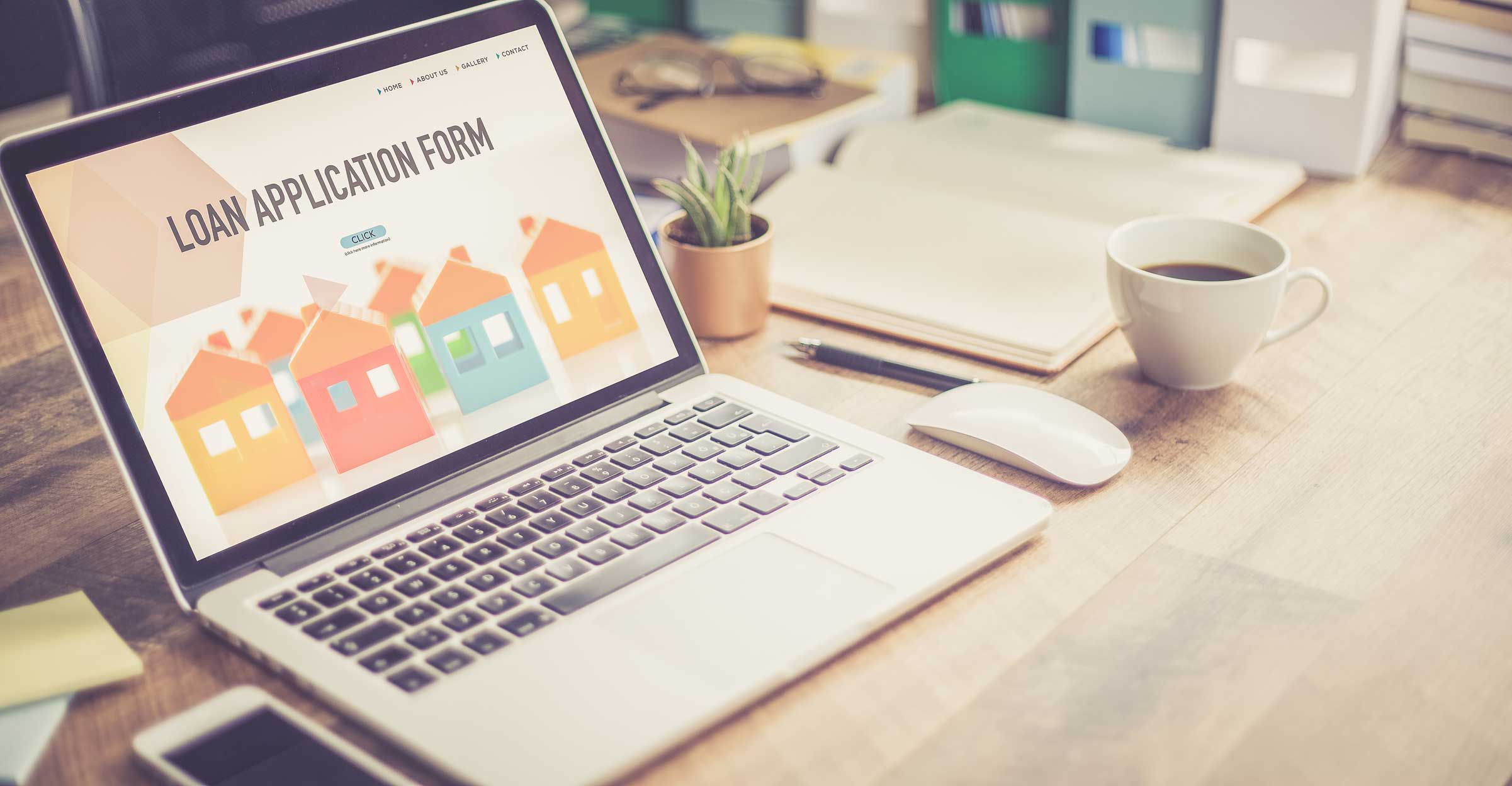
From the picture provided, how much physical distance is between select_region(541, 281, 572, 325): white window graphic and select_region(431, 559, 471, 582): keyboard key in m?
0.22

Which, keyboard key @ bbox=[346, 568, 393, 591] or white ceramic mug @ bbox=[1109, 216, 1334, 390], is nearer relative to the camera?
keyboard key @ bbox=[346, 568, 393, 591]

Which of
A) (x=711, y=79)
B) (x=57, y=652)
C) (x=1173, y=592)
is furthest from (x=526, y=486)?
(x=711, y=79)

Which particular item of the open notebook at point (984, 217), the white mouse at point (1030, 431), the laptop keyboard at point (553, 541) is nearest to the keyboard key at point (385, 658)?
the laptop keyboard at point (553, 541)

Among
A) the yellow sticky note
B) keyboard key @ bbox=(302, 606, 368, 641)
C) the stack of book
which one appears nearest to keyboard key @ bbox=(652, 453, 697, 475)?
keyboard key @ bbox=(302, 606, 368, 641)

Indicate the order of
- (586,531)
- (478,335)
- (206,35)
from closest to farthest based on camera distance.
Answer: (586,531)
(478,335)
(206,35)

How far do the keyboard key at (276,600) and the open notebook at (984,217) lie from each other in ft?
1.67

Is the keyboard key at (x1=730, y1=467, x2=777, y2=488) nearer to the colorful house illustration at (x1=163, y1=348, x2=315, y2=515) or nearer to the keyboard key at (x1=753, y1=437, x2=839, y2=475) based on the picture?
the keyboard key at (x1=753, y1=437, x2=839, y2=475)

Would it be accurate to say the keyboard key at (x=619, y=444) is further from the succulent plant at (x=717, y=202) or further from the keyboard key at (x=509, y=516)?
the succulent plant at (x=717, y=202)

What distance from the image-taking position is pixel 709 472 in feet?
2.49

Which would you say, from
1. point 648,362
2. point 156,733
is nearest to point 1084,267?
point 648,362

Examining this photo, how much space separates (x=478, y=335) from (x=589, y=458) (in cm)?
11

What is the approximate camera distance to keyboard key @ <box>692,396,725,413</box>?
0.83 meters

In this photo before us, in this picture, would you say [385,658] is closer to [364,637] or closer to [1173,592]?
[364,637]

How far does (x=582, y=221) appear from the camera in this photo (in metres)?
0.86
